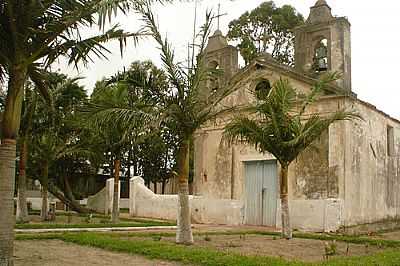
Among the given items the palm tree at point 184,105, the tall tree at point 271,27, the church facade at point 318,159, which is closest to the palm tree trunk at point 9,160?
the palm tree at point 184,105

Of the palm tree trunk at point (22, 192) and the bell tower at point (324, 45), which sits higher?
the bell tower at point (324, 45)

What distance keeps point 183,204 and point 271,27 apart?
882 inches

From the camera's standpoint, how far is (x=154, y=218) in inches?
875

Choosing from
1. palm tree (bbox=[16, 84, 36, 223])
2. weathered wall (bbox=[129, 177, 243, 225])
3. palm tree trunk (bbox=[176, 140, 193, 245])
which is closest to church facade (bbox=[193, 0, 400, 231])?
weathered wall (bbox=[129, 177, 243, 225])

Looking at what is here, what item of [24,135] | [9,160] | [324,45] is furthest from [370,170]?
[9,160]

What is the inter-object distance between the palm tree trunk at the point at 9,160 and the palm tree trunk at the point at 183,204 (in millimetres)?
5182

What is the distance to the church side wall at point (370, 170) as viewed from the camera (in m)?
17.5

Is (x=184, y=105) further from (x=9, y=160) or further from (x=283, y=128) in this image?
(x=9, y=160)

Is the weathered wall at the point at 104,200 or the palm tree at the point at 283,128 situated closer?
the palm tree at the point at 283,128

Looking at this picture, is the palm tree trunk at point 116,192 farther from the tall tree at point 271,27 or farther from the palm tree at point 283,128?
the tall tree at point 271,27

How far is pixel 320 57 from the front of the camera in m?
19.3

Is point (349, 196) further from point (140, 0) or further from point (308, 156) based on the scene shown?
point (140, 0)

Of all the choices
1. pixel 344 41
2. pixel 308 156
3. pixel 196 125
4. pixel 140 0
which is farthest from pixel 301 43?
pixel 140 0

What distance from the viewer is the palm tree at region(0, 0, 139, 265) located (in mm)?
7180
